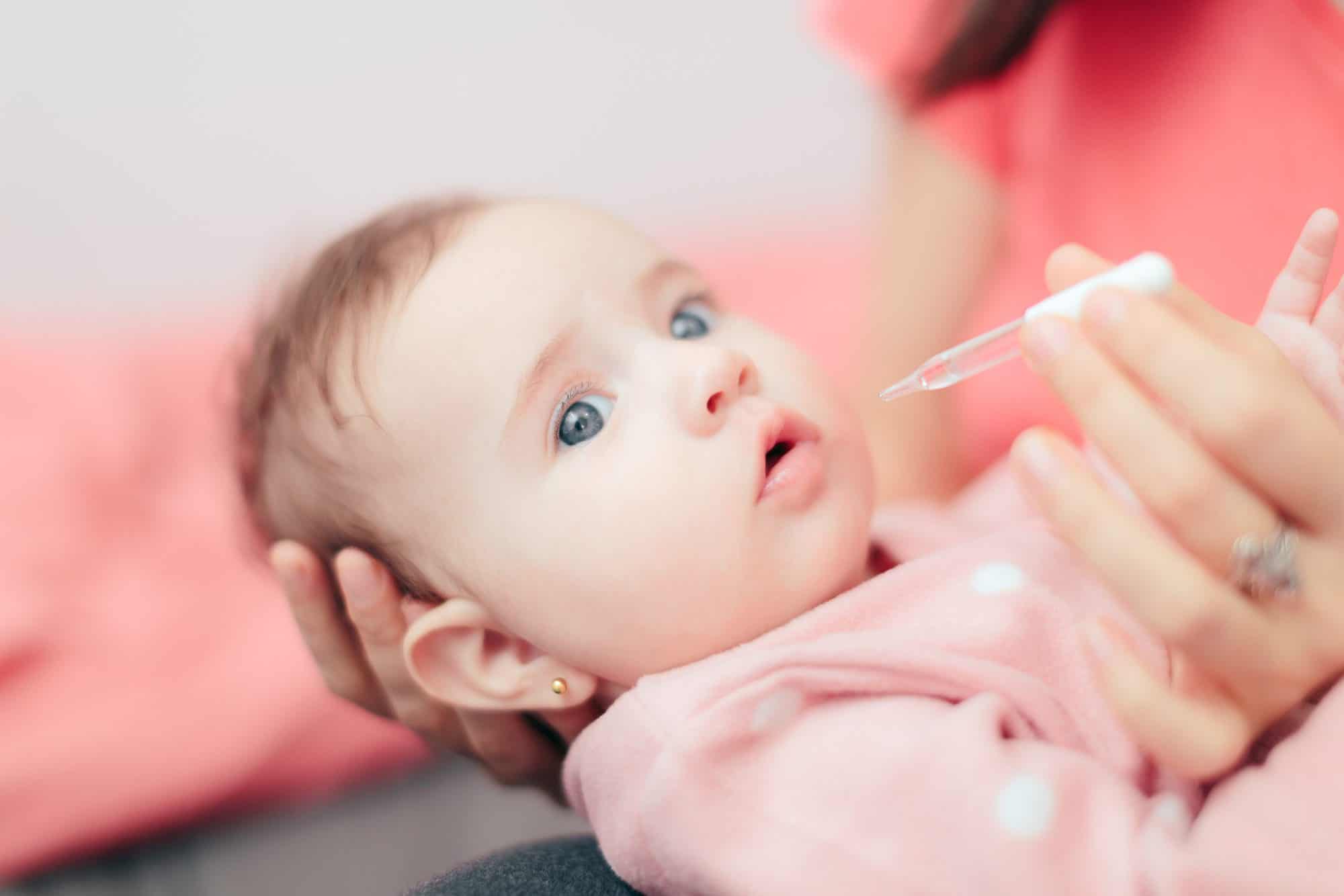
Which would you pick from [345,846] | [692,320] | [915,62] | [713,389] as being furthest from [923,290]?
[345,846]

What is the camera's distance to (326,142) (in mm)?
1865

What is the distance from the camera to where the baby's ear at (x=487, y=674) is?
0.84 m

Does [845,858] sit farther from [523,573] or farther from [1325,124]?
[1325,124]

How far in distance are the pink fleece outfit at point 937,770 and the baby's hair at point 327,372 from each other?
0.80ft

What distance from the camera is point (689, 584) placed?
2.44 ft

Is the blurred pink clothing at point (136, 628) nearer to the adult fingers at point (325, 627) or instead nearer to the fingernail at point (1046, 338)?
the adult fingers at point (325, 627)

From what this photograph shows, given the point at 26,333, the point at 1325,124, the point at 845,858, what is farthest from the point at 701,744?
the point at 26,333

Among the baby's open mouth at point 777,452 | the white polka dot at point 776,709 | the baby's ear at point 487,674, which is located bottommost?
the baby's ear at point 487,674

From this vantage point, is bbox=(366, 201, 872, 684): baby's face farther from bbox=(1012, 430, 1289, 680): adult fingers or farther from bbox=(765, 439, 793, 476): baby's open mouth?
bbox=(1012, 430, 1289, 680): adult fingers

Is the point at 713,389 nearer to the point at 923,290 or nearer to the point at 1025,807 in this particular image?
the point at 1025,807

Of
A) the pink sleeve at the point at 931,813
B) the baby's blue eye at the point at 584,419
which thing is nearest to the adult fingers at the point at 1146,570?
the pink sleeve at the point at 931,813

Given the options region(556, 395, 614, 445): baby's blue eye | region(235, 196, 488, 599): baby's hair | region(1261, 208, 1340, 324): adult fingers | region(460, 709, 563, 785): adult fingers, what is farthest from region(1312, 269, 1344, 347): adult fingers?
region(460, 709, 563, 785): adult fingers

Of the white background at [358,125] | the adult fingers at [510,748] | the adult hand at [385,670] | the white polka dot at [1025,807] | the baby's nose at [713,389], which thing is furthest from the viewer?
the white background at [358,125]

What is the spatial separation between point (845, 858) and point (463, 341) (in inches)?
15.9
